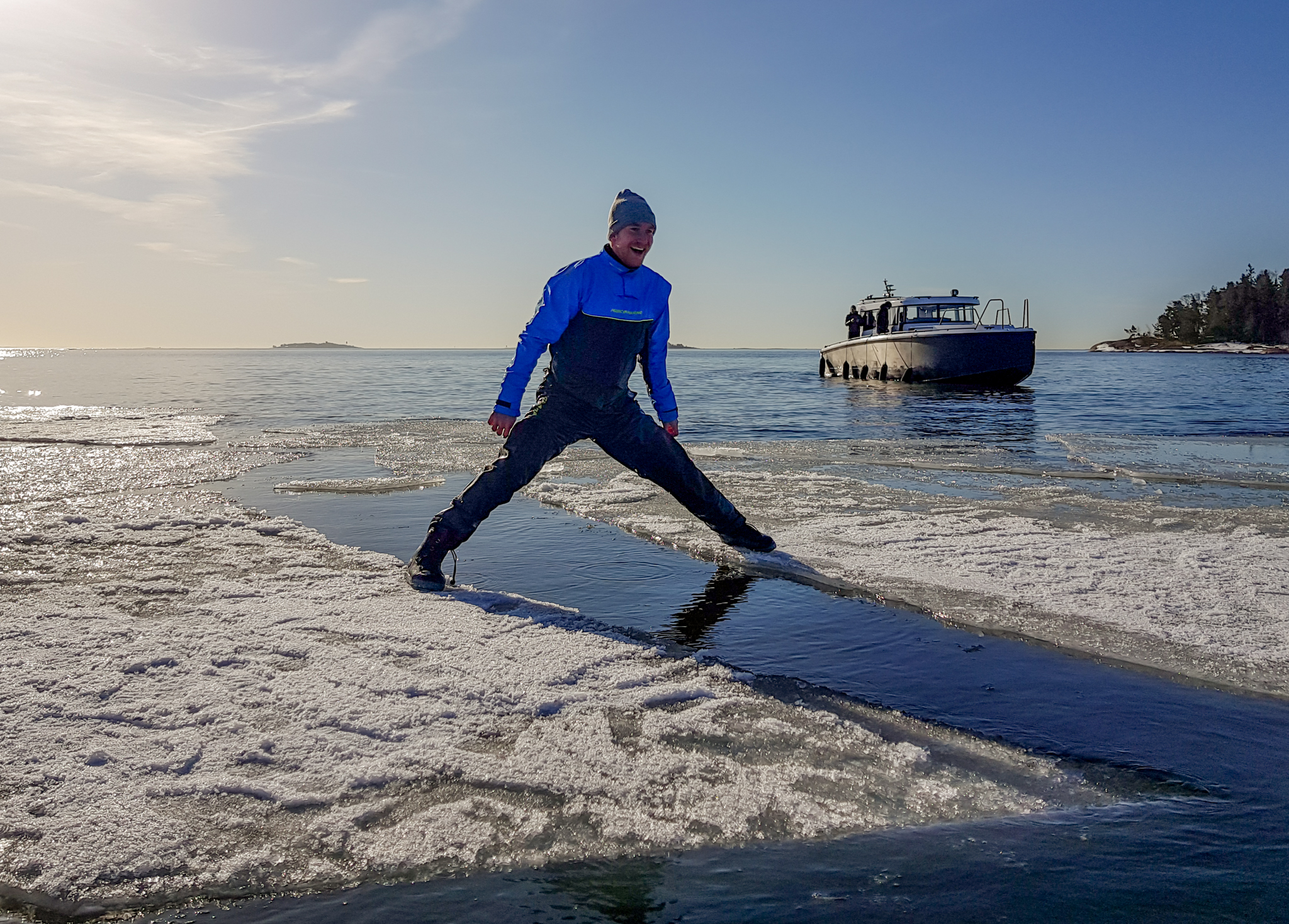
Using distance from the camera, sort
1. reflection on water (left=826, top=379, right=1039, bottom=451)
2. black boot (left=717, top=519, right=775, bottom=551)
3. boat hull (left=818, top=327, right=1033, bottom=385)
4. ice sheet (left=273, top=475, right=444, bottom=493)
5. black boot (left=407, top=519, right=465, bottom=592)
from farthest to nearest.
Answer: boat hull (left=818, top=327, right=1033, bottom=385), reflection on water (left=826, top=379, right=1039, bottom=451), ice sheet (left=273, top=475, right=444, bottom=493), black boot (left=717, top=519, right=775, bottom=551), black boot (left=407, top=519, right=465, bottom=592)

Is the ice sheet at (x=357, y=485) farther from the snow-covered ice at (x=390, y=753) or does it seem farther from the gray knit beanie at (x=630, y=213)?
the gray knit beanie at (x=630, y=213)

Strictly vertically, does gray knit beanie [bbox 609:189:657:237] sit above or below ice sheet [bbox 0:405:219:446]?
above

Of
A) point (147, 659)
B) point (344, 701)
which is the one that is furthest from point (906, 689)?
point (147, 659)

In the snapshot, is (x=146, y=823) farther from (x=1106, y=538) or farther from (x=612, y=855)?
(x=1106, y=538)

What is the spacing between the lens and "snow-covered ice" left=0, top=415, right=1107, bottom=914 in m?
1.79

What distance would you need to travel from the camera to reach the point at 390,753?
2.19 metres

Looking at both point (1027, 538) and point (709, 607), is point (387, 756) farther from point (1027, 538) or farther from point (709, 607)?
point (1027, 538)

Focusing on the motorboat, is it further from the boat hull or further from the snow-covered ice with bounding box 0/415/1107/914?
the snow-covered ice with bounding box 0/415/1107/914

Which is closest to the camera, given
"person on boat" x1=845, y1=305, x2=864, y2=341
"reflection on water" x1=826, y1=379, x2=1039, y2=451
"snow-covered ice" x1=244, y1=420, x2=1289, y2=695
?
"snow-covered ice" x1=244, y1=420, x2=1289, y2=695

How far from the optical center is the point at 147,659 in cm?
279

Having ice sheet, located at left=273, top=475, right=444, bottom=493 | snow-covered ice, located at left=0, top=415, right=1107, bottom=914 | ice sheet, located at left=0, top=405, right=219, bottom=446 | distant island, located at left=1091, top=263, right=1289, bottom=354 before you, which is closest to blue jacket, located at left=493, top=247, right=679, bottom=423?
snow-covered ice, located at left=0, top=415, right=1107, bottom=914

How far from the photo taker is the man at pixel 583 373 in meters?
3.89

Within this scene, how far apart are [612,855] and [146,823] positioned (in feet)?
3.28

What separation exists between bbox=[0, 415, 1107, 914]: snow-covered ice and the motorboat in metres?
25.0
